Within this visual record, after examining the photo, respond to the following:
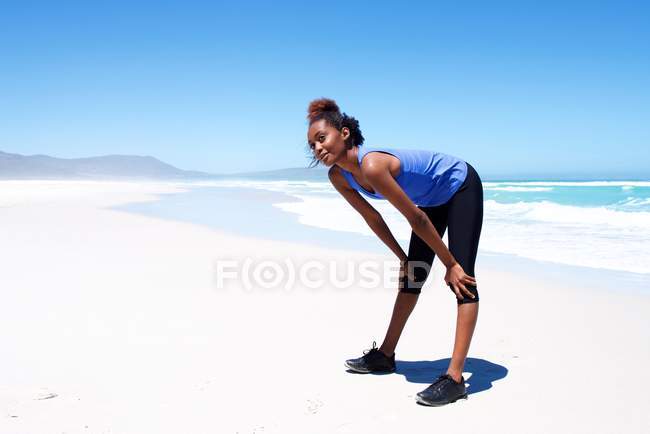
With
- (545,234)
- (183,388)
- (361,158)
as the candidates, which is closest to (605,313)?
(361,158)

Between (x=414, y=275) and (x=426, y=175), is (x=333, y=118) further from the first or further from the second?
(x=414, y=275)

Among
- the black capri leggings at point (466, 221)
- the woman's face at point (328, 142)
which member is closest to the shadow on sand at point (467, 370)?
the black capri leggings at point (466, 221)

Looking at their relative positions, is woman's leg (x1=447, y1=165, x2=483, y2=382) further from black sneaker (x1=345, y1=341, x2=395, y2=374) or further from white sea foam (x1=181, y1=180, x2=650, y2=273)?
white sea foam (x1=181, y1=180, x2=650, y2=273)

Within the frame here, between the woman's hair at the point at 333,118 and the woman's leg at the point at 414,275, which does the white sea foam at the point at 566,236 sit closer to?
the woman's leg at the point at 414,275

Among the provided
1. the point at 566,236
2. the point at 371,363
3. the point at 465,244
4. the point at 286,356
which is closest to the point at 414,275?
the point at 465,244

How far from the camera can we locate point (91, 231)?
949 cm

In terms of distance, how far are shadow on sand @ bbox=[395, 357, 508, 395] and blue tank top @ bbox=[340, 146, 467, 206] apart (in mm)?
981

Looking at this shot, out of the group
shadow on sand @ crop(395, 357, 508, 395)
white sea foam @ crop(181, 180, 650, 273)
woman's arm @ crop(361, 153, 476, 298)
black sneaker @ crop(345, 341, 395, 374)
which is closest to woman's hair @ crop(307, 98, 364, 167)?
woman's arm @ crop(361, 153, 476, 298)

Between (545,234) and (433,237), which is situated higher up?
(433,237)

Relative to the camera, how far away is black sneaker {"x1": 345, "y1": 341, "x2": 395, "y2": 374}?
316cm

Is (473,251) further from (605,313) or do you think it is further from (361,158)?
(605,313)

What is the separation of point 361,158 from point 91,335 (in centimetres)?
228

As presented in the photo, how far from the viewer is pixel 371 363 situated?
3.17 meters

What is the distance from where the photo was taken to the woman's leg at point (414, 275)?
10.1 feet
